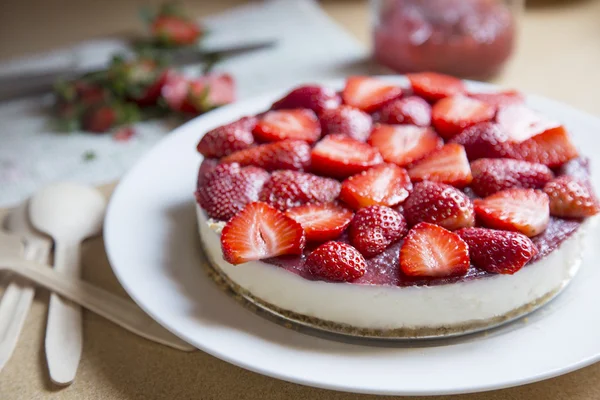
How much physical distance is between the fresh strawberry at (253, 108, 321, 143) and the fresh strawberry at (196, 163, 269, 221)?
0.15 meters

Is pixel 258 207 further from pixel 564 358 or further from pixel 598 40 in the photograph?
pixel 598 40

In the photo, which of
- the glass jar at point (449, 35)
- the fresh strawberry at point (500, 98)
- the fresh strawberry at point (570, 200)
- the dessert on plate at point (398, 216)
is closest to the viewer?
the dessert on plate at point (398, 216)

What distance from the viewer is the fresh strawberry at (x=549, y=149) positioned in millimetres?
1698

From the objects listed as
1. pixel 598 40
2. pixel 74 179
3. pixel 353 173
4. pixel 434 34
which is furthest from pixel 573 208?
pixel 598 40

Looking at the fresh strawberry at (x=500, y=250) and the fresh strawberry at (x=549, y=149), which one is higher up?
the fresh strawberry at (x=549, y=149)

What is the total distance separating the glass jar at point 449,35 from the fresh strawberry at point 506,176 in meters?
1.15

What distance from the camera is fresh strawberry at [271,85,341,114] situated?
196cm

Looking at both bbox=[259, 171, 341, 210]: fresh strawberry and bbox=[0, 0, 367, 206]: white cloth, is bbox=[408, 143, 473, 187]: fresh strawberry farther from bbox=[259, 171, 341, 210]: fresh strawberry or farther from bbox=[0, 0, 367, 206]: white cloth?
bbox=[0, 0, 367, 206]: white cloth

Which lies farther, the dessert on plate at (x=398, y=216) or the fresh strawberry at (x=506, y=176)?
the fresh strawberry at (x=506, y=176)

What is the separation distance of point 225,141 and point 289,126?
Result: 18 cm

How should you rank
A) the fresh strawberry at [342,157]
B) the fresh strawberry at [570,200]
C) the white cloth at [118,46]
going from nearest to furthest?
the fresh strawberry at [570,200] → the fresh strawberry at [342,157] → the white cloth at [118,46]

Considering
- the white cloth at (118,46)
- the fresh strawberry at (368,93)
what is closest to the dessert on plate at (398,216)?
the fresh strawberry at (368,93)

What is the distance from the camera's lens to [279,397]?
1.43 m

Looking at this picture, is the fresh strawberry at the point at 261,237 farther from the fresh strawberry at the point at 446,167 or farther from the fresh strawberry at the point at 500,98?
the fresh strawberry at the point at 500,98
